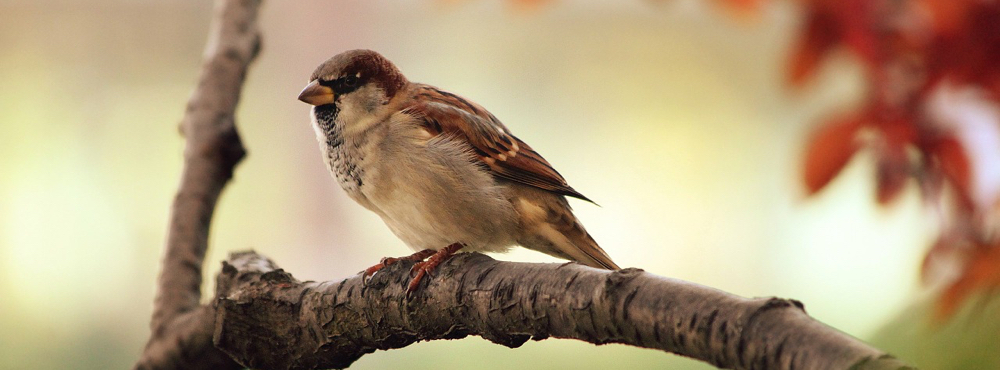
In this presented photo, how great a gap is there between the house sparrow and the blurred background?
1496 mm

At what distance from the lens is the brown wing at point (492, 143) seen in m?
1.38

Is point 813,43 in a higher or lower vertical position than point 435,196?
higher

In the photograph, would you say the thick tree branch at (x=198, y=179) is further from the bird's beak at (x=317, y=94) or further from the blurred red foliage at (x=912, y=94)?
the blurred red foliage at (x=912, y=94)

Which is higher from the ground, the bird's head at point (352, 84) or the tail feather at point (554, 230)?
the bird's head at point (352, 84)

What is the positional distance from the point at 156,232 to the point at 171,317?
2183mm

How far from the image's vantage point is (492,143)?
1414mm

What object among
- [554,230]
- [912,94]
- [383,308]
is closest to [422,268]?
[383,308]

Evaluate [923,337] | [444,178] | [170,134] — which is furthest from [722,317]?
[170,134]

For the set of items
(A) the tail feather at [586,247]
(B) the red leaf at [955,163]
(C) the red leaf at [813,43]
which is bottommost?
(A) the tail feather at [586,247]

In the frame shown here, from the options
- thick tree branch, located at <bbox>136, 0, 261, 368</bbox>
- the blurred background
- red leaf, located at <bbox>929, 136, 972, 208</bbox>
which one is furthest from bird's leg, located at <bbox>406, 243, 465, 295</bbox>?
the blurred background

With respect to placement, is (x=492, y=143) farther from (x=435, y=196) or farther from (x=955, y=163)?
(x=955, y=163)

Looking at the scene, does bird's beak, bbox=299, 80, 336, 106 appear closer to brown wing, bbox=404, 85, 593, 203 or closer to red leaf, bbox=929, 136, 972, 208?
brown wing, bbox=404, 85, 593, 203

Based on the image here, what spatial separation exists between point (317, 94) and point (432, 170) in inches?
7.8

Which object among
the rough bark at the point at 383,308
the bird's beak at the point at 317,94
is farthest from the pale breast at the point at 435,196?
the rough bark at the point at 383,308
